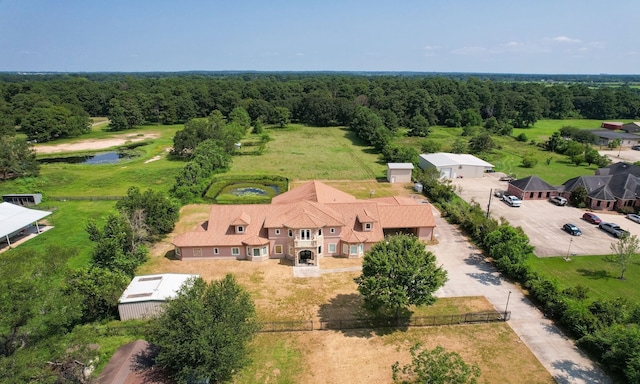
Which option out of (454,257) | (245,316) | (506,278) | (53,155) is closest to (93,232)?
(245,316)

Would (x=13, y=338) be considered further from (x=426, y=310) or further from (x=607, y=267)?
(x=607, y=267)

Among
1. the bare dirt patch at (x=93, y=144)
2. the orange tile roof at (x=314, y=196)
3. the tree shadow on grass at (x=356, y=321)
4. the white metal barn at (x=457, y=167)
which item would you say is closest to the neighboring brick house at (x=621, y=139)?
the white metal barn at (x=457, y=167)

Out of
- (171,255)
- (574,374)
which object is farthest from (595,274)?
(171,255)

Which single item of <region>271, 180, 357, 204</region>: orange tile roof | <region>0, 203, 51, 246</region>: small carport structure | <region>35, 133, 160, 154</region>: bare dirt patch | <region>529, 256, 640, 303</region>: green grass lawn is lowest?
<region>529, 256, 640, 303</region>: green grass lawn

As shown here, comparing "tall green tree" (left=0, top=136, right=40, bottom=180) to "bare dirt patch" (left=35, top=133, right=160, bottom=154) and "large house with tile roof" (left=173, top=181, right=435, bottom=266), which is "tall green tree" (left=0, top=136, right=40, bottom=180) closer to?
"bare dirt patch" (left=35, top=133, right=160, bottom=154)

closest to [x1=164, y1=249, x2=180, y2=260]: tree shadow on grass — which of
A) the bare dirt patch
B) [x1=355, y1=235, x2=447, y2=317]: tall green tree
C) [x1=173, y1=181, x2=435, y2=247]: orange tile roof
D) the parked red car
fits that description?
[x1=173, y1=181, x2=435, y2=247]: orange tile roof

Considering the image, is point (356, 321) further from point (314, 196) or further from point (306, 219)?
point (314, 196)
